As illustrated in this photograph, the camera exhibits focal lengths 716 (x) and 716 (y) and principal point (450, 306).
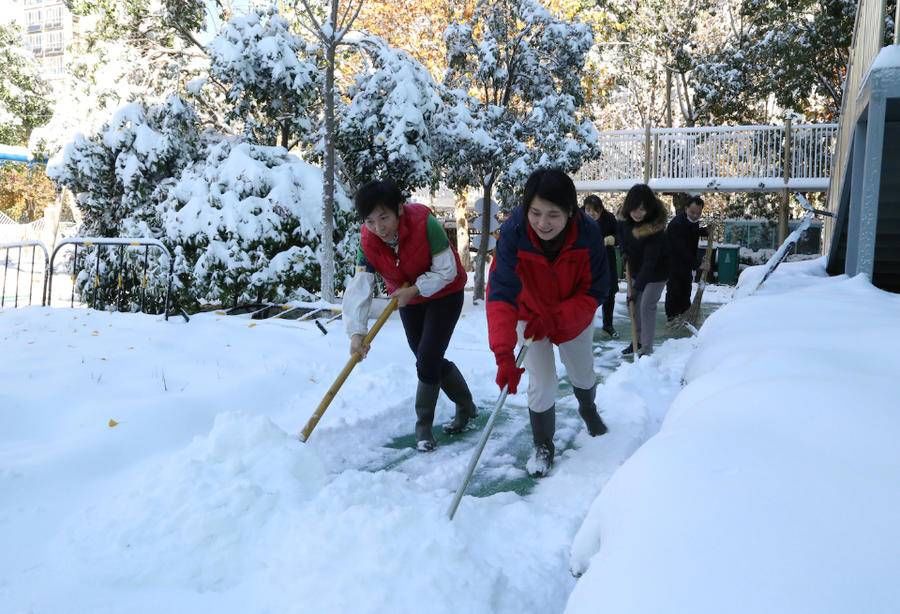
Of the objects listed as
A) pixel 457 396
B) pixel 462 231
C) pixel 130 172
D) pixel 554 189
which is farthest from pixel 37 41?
pixel 554 189

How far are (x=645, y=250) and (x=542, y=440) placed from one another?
3193mm

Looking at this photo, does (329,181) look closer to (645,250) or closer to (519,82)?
(645,250)

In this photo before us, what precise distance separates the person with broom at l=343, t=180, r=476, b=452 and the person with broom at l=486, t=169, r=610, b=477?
0.51 m

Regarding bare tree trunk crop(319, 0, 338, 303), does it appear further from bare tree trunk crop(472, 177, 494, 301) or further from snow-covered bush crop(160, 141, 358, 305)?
bare tree trunk crop(472, 177, 494, 301)

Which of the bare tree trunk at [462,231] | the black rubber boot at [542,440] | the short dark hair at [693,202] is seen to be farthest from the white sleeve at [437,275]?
the bare tree trunk at [462,231]

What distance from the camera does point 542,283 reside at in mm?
3504

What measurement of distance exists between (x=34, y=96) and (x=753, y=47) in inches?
850

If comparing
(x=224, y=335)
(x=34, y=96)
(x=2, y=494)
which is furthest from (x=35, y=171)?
(x=2, y=494)

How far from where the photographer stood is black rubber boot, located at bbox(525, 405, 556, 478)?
3.68 metres

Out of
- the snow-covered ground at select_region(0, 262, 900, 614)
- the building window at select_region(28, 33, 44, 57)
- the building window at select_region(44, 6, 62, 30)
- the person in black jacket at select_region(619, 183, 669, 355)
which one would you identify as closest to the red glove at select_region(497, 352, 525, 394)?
the snow-covered ground at select_region(0, 262, 900, 614)

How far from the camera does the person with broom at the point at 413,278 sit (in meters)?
3.74

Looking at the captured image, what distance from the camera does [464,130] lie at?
1016 cm

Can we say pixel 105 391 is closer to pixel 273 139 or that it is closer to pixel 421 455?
pixel 421 455

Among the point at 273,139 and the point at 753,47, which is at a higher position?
the point at 753,47
